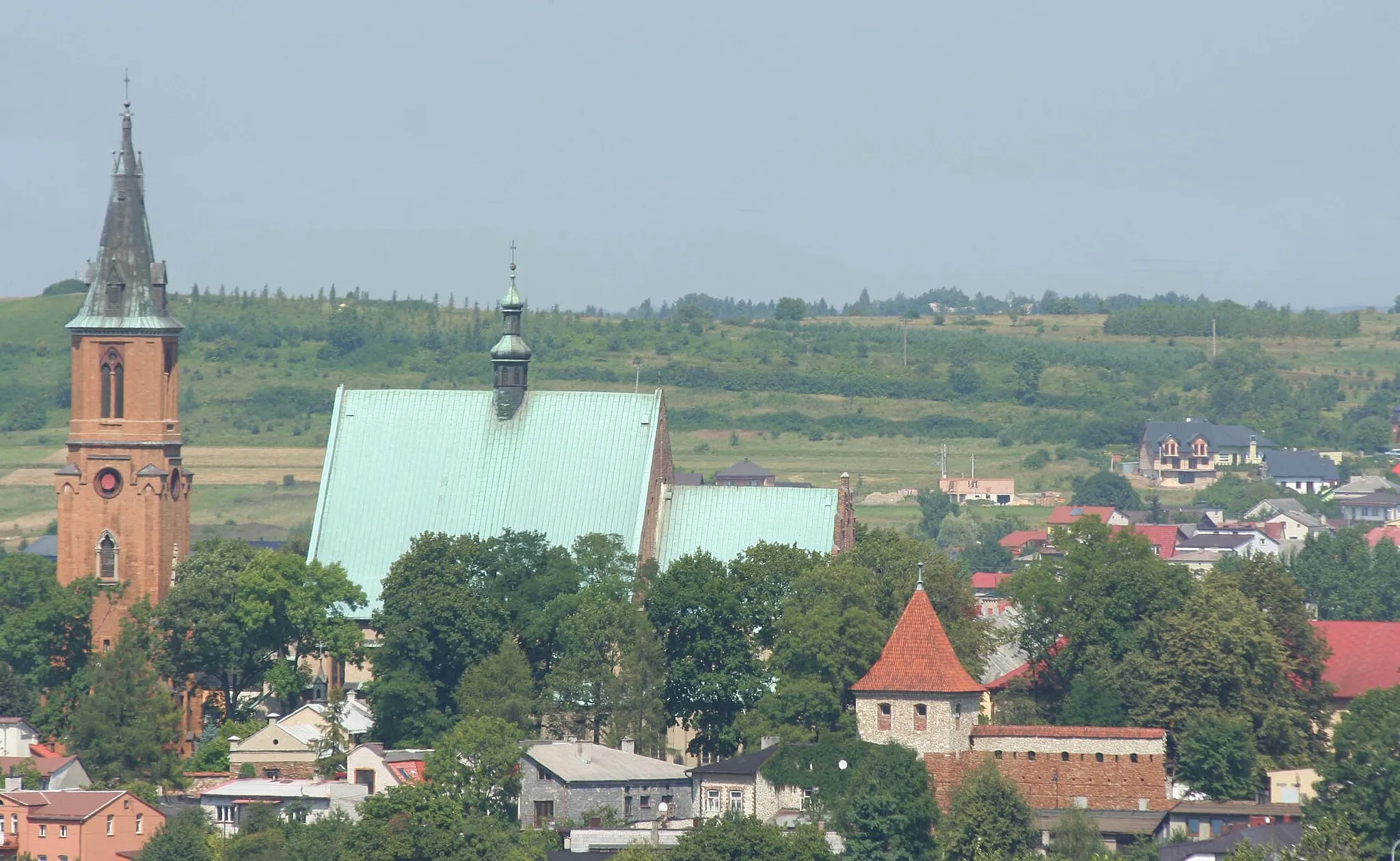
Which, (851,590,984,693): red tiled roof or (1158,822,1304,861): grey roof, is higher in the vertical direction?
(851,590,984,693): red tiled roof

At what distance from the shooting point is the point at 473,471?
105 m

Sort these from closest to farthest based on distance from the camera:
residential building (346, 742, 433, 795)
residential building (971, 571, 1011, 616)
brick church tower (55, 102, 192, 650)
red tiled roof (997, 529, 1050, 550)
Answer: residential building (346, 742, 433, 795)
brick church tower (55, 102, 192, 650)
residential building (971, 571, 1011, 616)
red tiled roof (997, 529, 1050, 550)

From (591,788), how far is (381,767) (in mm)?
6913

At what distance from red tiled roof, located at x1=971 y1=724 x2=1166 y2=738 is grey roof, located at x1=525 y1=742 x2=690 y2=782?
9.89 metres

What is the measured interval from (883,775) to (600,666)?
1345 centimetres

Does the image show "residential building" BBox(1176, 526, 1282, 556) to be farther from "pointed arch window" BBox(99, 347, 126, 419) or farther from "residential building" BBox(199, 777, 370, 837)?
"residential building" BBox(199, 777, 370, 837)

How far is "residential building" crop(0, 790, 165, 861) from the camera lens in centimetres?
8769

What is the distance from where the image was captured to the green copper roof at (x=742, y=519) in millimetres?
102000

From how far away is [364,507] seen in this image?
10475cm

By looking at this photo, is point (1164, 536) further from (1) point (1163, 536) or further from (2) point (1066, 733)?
(2) point (1066, 733)

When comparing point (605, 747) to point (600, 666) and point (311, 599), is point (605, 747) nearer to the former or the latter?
point (600, 666)

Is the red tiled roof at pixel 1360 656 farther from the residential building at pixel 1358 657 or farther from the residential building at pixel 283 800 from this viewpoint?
the residential building at pixel 283 800

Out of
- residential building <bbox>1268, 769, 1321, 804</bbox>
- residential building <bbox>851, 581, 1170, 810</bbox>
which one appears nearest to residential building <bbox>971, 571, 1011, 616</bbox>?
residential building <bbox>1268, 769, 1321, 804</bbox>

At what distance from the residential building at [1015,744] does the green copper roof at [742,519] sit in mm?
14833
